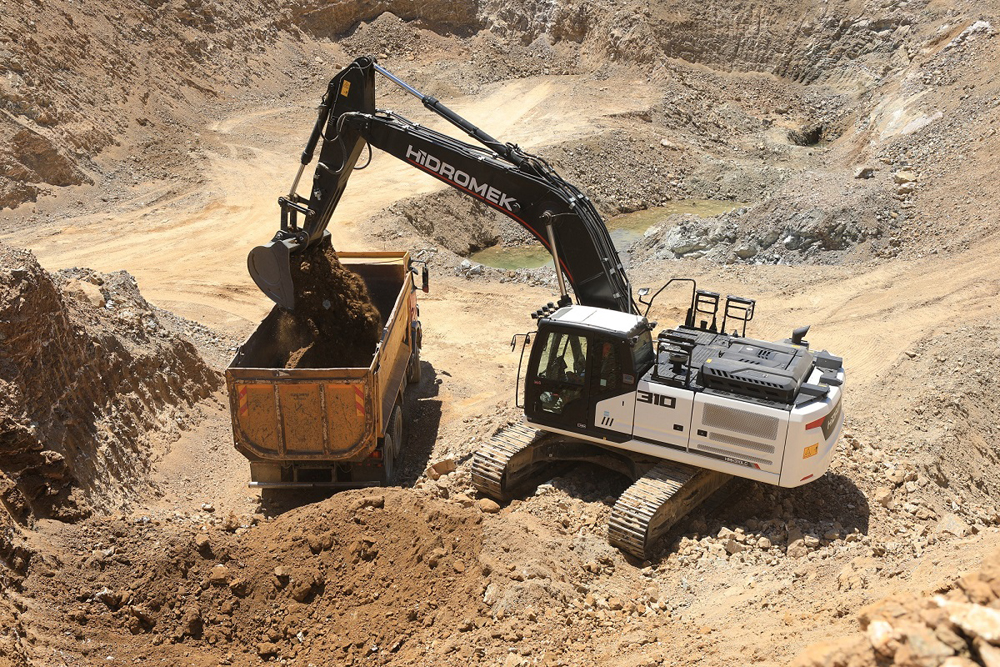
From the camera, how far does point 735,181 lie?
94.5 ft

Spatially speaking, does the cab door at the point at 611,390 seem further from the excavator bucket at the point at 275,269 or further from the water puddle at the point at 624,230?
the water puddle at the point at 624,230

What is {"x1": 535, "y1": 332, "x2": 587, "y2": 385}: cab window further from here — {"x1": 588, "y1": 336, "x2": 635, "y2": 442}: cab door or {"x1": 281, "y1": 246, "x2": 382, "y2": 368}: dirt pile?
{"x1": 281, "y1": 246, "x2": 382, "y2": 368}: dirt pile

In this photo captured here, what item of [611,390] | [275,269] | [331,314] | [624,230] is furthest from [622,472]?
[624,230]

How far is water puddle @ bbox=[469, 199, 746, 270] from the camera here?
23.9m

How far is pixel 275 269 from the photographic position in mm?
10477

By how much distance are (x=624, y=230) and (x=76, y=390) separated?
18.7 metres

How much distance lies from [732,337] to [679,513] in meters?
2.25

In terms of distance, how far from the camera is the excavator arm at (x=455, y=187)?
10.4 metres

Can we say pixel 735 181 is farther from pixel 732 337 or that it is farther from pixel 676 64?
pixel 732 337

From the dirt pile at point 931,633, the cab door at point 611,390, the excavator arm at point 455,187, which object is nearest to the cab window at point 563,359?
the cab door at point 611,390

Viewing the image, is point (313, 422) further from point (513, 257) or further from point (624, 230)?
point (624, 230)

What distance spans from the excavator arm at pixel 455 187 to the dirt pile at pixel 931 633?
580cm

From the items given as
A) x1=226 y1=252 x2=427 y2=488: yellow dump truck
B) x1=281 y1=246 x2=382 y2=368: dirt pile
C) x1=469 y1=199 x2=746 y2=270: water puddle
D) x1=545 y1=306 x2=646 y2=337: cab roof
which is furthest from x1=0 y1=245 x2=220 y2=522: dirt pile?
x1=469 y1=199 x2=746 y2=270: water puddle

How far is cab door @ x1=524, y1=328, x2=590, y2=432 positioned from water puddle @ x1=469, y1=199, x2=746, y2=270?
1304 centimetres
